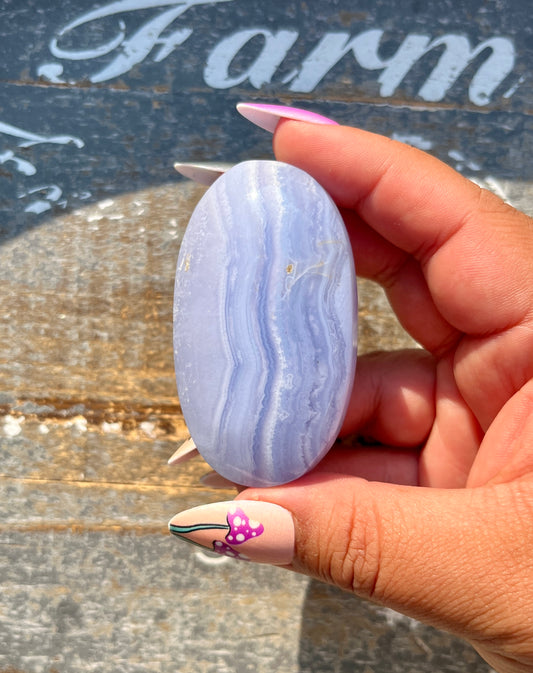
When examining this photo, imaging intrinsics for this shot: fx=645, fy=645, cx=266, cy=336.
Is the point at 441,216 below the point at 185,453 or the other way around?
the other way around

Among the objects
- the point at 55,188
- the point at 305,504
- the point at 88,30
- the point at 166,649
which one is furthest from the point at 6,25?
the point at 166,649

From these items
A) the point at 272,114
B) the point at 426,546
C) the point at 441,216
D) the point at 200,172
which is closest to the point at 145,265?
the point at 200,172

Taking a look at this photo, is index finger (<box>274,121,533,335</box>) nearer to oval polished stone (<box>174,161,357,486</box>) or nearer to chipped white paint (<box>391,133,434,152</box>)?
oval polished stone (<box>174,161,357,486</box>)

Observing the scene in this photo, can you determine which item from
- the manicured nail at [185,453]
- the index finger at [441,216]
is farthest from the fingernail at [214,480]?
the index finger at [441,216]

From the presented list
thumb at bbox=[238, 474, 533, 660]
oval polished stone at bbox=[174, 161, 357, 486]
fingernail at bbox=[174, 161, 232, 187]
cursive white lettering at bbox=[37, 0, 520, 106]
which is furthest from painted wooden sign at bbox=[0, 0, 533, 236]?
thumb at bbox=[238, 474, 533, 660]

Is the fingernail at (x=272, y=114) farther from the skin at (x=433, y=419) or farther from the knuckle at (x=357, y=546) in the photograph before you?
the knuckle at (x=357, y=546)

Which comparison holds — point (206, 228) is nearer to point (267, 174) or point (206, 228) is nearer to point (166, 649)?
point (267, 174)

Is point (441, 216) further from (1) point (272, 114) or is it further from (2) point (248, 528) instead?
(2) point (248, 528)
